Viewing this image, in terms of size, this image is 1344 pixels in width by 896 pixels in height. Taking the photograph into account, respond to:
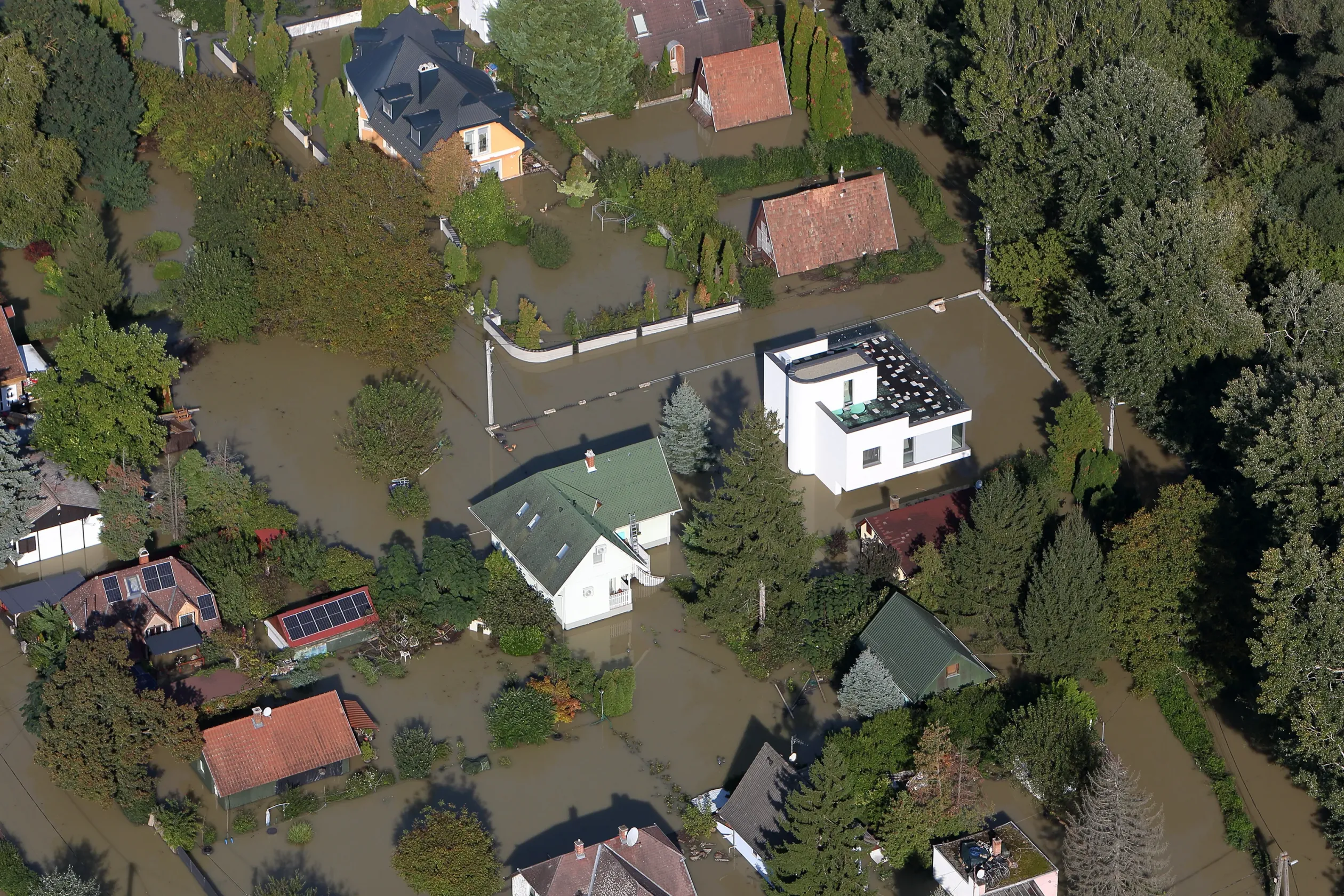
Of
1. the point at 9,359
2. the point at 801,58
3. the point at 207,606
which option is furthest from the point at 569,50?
the point at 207,606

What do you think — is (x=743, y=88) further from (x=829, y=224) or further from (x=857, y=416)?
(x=857, y=416)

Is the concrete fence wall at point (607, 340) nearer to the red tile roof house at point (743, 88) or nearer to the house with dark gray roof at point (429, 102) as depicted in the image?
the house with dark gray roof at point (429, 102)

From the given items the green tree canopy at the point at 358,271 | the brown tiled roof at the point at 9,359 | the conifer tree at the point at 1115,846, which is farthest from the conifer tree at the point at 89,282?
the conifer tree at the point at 1115,846

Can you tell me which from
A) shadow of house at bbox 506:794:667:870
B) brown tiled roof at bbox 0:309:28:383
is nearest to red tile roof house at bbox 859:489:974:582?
shadow of house at bbox 506:794:667:870

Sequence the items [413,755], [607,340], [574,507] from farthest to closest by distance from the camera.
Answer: [607,340] < [574,507] < [413,755]

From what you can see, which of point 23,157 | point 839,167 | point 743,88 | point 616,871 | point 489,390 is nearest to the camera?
point 616,871

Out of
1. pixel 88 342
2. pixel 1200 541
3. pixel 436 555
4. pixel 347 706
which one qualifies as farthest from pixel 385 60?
pixel 1200 541
